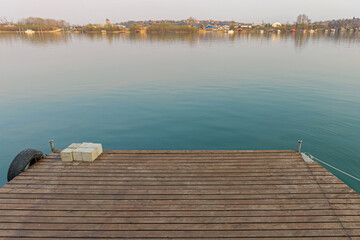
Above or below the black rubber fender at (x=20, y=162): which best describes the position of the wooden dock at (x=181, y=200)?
below

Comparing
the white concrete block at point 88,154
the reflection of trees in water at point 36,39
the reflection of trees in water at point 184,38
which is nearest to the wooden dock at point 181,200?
the white concrete block at point 88,154

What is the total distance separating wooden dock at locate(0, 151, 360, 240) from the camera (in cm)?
738

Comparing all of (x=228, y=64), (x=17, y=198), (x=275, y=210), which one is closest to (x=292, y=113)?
(x=275, y=210)

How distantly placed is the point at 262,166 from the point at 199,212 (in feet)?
15.6

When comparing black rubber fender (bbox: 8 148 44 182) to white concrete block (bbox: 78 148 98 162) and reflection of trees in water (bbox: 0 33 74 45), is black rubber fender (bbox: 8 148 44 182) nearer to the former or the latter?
white concrete block (bbox: 78 148 98 162)

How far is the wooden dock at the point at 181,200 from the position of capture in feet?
24.2

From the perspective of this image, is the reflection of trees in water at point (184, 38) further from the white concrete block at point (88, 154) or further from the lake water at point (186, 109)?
the white concrete block at point (88, 154)

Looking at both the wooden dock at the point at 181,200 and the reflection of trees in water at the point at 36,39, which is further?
the reflection of trees in water at the point at 36,39

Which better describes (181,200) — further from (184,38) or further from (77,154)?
(184,38)

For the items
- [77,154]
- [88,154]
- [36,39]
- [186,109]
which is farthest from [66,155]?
[36,39]

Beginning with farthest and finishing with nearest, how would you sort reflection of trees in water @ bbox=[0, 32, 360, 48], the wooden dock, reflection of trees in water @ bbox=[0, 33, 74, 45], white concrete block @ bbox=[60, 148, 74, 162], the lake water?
reflection of trees in water @ bbox=[0, 32, 360, 48]
reflection of trees in water @ bbox=[0, 33, 74, 45]
the lake water
white concrete block @ bbox=[60, 148, 74, 162]
the wooden dock

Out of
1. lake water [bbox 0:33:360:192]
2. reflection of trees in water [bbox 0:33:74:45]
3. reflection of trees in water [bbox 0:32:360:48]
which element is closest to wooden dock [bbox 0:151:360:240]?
lake water [bbox 0:33:360:192]

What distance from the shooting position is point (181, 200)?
879 centimetres

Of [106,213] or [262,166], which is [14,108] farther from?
[262,166]
